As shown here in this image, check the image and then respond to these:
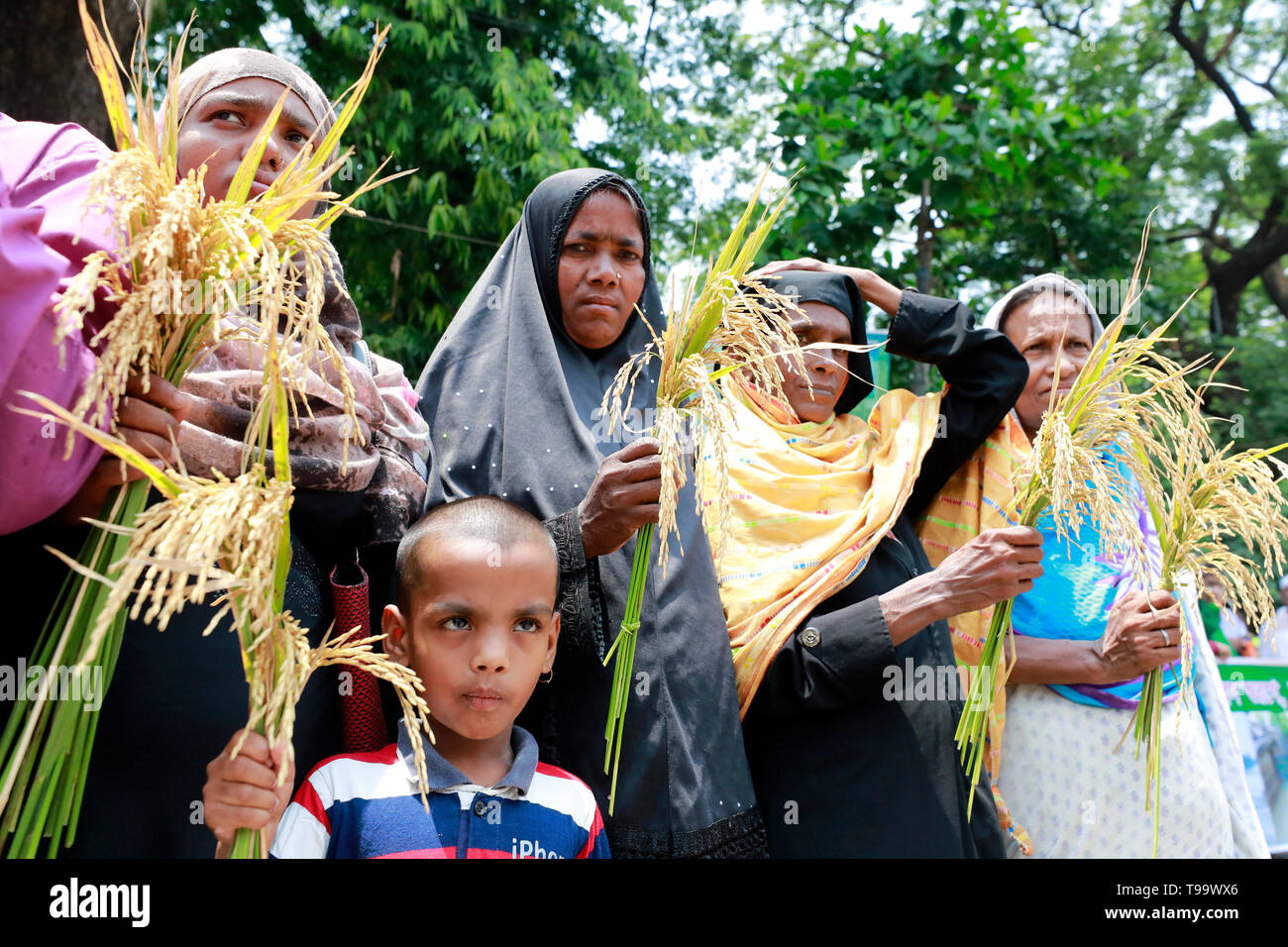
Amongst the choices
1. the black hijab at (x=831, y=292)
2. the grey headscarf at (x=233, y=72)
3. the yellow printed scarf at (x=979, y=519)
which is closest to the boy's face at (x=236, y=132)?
the grey headscarf at (x=233, y=72)

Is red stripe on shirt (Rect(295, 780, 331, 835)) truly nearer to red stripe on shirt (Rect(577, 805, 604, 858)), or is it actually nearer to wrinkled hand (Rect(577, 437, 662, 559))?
red stripe on shirt (Rect(577, 805, 604, 858))

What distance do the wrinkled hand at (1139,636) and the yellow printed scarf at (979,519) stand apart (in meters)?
0.30

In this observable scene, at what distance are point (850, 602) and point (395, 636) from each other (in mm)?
1173

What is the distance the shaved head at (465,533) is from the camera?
1.98 m

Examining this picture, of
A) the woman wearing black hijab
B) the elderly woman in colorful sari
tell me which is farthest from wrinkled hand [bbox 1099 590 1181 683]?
the woman wearing black hijab

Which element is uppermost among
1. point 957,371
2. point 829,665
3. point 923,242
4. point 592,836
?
point 923,242


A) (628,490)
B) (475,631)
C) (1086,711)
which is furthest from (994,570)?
(475,631)

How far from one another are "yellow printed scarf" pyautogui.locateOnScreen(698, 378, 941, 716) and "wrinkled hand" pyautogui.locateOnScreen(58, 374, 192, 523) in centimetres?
115

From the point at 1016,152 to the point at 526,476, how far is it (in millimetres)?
3918

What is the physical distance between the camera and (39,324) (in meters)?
1.40

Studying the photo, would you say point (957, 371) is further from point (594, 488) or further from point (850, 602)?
point (594, 488)

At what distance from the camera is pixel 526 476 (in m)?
2.29
